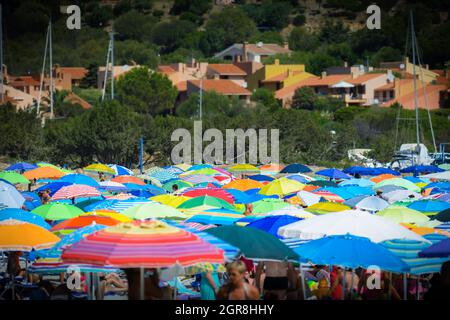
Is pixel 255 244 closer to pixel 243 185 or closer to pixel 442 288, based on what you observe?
pixel 442 288

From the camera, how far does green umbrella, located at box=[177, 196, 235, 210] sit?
1880 cm

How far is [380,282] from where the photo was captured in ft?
46.7

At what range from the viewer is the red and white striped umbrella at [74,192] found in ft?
71.2

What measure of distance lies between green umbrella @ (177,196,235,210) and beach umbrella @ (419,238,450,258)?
6.11 m

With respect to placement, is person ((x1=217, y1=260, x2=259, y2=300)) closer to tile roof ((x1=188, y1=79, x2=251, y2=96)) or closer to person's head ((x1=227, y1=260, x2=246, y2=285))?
person's head ((x1=227, y1=260, x2=246, y2=285))

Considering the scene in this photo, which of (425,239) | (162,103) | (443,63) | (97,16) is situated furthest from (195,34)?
(425,239)

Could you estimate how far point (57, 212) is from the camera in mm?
17797

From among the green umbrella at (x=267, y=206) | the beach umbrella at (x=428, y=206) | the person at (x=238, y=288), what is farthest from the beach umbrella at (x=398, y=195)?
the person at (x=238, y=288)

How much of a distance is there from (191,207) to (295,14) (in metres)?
140

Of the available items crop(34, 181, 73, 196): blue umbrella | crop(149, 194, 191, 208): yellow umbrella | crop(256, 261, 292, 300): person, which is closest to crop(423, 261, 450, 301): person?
crop(256, 261, 292, 300): person

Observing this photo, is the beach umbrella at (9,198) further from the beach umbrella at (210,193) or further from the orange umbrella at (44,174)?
the orange umbrella at (44,174)

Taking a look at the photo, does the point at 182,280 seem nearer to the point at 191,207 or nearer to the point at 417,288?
the point at 191,207

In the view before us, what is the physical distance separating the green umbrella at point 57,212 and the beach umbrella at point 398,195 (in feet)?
29.5

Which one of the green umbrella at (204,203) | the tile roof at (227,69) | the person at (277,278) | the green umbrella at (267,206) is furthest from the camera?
the tile roof at (227,69)
